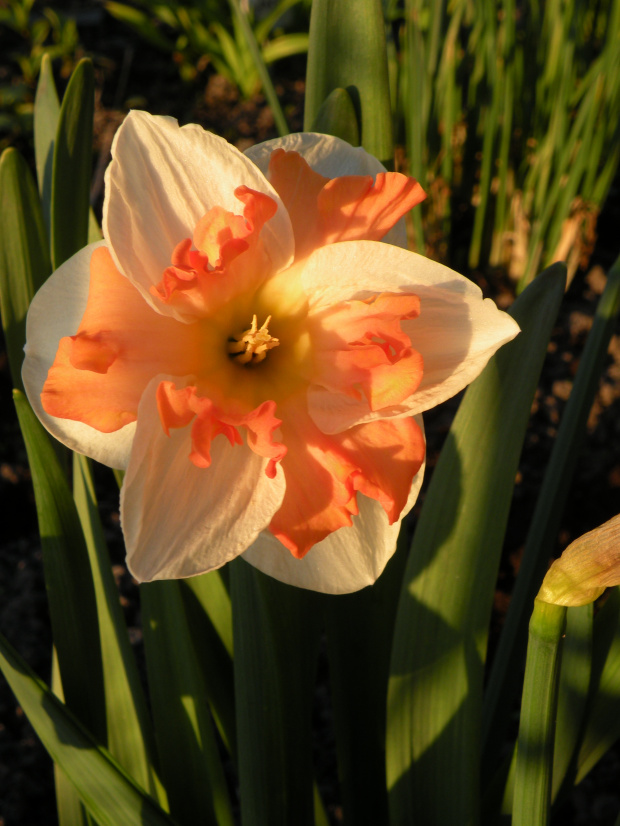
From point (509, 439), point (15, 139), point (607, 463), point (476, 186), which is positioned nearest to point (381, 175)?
point (509, 439)

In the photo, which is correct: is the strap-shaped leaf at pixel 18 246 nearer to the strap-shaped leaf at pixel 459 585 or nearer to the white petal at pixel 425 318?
the white petal at pixel 425 318

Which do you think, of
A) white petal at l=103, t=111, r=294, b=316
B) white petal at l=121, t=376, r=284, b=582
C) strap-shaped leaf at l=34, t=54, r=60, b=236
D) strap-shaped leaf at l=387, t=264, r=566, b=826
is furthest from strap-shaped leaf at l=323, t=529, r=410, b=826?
strap-shaped leaf at l=34, t=54, r=60, b=236

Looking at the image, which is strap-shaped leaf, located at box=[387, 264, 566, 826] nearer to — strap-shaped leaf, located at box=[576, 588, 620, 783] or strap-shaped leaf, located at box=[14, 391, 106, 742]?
strap-shaped leaf, located at box=[576, 588, 620, 783]

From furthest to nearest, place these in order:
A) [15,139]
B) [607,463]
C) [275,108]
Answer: [15,139]
[607,463]
[275,108]

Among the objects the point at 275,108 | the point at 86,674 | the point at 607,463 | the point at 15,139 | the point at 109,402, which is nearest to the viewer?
the point at 109,402

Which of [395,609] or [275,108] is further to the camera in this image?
[275,108]

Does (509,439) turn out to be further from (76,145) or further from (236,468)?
(76,145)

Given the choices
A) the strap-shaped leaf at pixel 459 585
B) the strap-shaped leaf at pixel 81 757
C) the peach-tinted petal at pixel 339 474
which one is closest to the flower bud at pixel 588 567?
the peach-tinted petal at pixel 339 474

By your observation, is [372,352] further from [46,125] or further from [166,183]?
[46,125]
